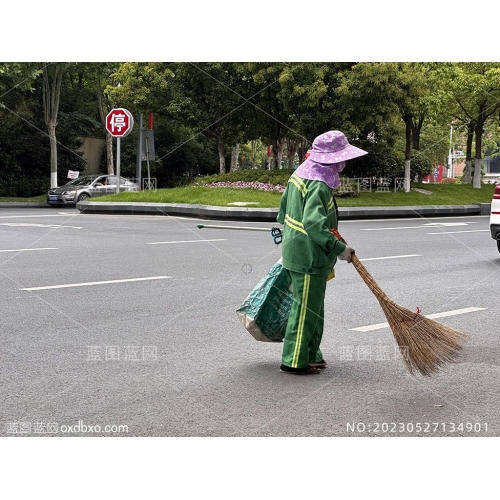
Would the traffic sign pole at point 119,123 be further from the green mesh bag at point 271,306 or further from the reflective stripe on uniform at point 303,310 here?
the reflective stripe on uniform at point 303,310

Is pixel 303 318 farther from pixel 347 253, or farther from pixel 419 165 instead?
pixel 419 165

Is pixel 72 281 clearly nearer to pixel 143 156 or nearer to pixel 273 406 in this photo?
pixel 273 406

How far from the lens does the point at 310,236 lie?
15.2 feet

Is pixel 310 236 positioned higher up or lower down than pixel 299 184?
lower down

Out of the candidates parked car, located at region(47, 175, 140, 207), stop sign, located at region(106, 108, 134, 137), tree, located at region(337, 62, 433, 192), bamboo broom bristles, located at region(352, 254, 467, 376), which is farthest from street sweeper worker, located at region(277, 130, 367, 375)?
parked car, located at region(47, 175, 140, 207)

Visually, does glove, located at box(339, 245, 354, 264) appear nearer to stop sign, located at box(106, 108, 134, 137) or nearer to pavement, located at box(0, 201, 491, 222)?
pavement, located at box(0, 201, 491, 222)

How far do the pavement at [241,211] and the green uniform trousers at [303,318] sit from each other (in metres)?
15.2

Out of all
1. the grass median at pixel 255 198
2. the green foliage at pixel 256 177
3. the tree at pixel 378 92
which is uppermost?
the tree at pixel 378 92

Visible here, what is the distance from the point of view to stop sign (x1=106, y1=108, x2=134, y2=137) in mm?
25481

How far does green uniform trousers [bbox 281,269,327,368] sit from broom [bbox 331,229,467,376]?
277 mm

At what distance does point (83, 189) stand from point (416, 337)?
25.8 metres

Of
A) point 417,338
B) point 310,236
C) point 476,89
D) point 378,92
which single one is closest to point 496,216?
point 417,338

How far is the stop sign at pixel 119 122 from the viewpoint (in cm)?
2548

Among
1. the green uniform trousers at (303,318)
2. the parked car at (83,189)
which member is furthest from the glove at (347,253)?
the parked car at (83,189)
